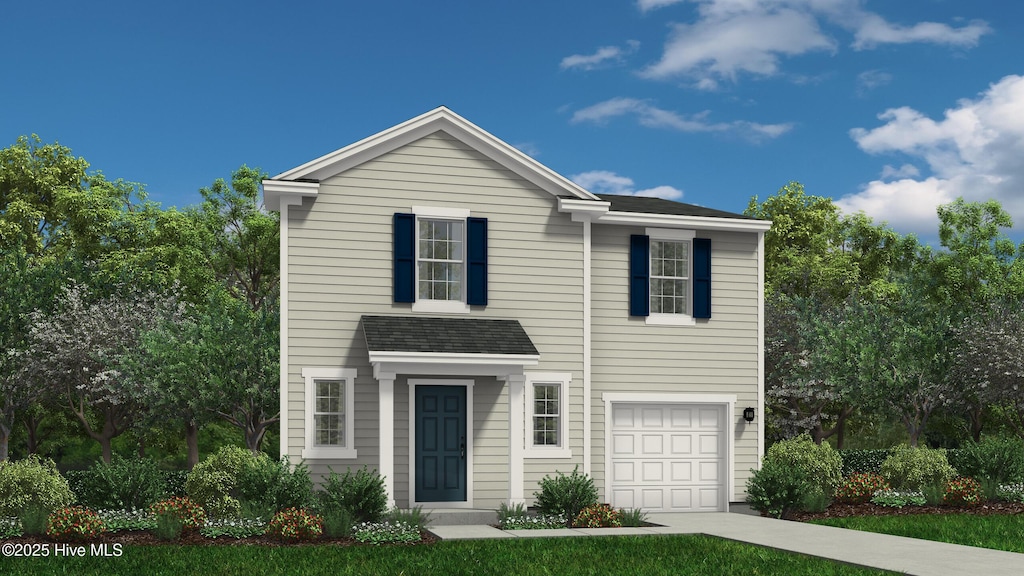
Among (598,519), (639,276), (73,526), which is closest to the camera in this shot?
(73,526)

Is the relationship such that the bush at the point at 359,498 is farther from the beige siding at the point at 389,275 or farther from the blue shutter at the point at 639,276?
the blue shutter at the point at 639,276

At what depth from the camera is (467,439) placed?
18.5 m

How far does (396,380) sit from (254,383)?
19.5 feet

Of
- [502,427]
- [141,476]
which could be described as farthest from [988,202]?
[141,476]

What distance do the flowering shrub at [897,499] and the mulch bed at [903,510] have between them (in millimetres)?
109

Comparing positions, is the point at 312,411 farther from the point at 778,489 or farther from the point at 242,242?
the point at 242,242

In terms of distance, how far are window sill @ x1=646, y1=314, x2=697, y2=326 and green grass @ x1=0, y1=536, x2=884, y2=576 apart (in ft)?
20.0

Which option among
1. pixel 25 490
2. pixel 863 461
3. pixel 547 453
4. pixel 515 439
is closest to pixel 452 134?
pixel 515 439

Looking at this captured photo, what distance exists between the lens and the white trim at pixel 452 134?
18.1 meters

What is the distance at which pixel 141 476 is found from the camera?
17.5 metres

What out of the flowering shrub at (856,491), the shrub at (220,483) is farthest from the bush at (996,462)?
the shrub at (220,483)

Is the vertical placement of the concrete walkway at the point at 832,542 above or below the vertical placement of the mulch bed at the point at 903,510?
above

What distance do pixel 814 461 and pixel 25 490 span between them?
44.3ft

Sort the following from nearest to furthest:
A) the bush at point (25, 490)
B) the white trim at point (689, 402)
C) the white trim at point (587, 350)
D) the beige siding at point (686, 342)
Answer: the bush at point (25, 490), the white trim at point (587, 350), the white trim at point (689, 402), the beige siding at point (686, 342)
